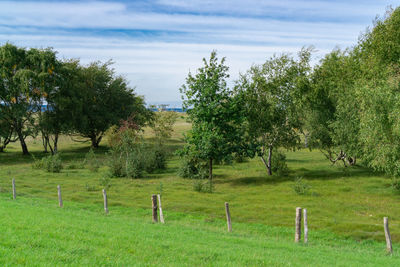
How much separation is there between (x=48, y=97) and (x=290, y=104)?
4632cm

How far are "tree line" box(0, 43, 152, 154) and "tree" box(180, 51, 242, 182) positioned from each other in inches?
1397

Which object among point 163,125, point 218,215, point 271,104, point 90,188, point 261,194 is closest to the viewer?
point 218,215

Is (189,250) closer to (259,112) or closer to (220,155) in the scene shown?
(220,155)

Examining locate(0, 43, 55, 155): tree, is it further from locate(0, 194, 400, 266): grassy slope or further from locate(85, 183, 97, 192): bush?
locate(0, 194, 400, 266): grassy slope

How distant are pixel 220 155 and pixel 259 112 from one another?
7.97 m

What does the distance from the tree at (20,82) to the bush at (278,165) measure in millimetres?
44042

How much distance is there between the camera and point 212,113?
136ft

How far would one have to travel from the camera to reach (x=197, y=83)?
139 ft

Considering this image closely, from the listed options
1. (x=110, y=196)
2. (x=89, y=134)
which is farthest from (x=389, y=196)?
(x=89, y=134)

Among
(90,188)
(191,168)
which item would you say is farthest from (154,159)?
(90,188)

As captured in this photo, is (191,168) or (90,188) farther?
(191,168)

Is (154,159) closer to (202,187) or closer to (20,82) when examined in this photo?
(202,187)

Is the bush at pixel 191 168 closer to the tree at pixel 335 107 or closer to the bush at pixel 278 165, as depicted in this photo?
the bush at pixel 278 165

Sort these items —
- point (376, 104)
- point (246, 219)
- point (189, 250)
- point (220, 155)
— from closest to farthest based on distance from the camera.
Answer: point (189, 250), point (246, 219), point (376, 104), point (220, 155)
